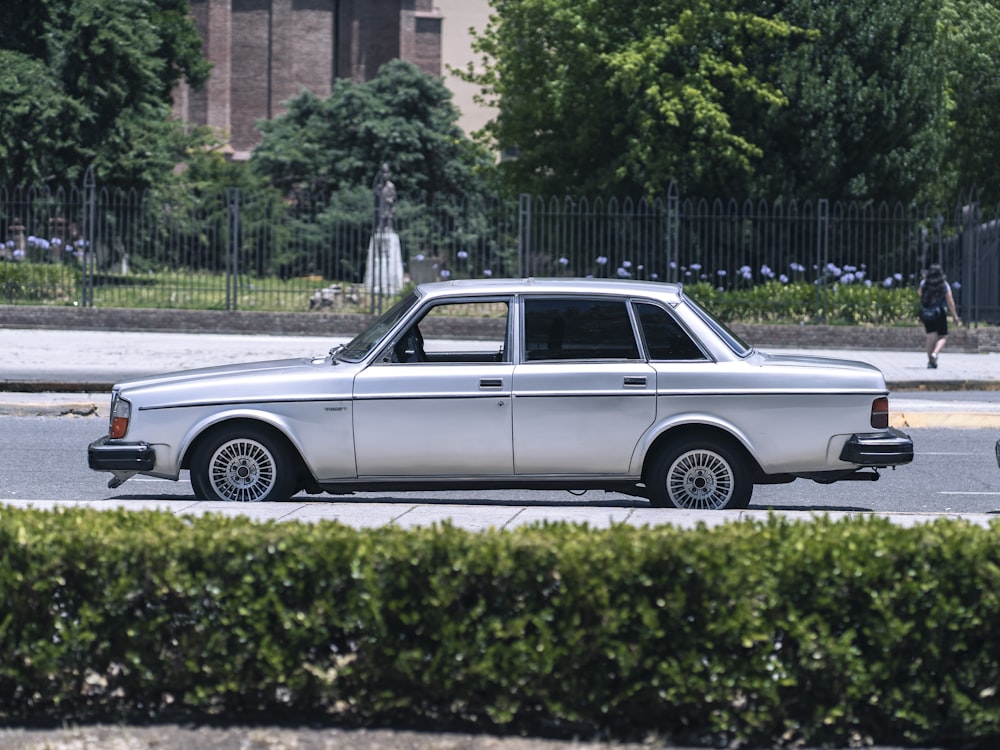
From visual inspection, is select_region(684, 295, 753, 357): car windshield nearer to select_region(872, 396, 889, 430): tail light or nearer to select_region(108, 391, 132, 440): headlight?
select_region(872, 396, 889, 430): tail light

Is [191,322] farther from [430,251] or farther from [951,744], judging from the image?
[951,744]

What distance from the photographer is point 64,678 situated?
17.6 feet

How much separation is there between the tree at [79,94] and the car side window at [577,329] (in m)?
30.7

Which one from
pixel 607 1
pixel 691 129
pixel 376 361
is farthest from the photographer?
pixel 607 1

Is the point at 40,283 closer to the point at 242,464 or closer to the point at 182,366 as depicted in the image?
the point at 182,366

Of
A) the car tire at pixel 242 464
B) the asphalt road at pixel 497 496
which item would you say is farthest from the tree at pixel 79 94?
the car tire at pixel 242 464

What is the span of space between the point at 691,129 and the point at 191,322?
13.9 meters

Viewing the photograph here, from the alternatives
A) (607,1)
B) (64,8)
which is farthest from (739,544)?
(64,8)

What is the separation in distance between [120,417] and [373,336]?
5.46 feet

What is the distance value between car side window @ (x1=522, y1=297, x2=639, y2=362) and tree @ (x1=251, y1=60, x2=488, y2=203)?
141 feet

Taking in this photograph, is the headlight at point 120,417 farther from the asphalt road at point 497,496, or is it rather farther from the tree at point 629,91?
the tree at point 629,91

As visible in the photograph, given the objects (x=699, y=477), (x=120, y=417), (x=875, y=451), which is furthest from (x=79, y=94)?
(x=875, y=451)

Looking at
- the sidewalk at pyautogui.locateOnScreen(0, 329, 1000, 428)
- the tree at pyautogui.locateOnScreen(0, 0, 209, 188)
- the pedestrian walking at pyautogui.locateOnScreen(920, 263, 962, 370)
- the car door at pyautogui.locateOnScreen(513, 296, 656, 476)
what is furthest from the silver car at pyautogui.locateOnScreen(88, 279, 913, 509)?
the tree at pyautogui.locateOnScreen(0, 0, 209, 188)

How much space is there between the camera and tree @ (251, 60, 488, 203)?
173 ft
